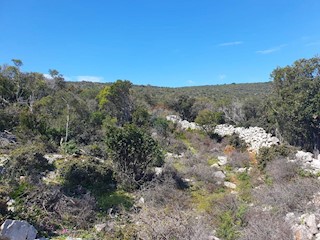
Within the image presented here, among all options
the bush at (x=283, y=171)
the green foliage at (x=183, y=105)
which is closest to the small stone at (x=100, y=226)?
the bush at (x=283, y=171)

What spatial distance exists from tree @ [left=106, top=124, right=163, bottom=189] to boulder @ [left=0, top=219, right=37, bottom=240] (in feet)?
15.8

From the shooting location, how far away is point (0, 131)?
16.7m

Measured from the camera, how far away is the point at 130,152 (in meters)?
11.7

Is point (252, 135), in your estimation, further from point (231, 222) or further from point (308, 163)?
point (231, 222)

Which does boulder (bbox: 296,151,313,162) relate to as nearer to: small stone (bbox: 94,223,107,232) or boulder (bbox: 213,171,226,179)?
boulder (bbox: 213,171,226,179)

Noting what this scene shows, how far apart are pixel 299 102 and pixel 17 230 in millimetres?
13840

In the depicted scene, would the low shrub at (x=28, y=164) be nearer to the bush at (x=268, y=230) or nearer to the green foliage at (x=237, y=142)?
the bush at (x=268, y=230)

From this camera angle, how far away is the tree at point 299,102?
47.8ft

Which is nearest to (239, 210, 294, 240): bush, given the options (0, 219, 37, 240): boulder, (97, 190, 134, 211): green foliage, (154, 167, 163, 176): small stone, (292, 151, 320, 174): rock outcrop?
(97, 190, 134, 211): green foliage

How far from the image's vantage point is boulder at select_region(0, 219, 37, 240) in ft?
21.2

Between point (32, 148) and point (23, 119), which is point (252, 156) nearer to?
point (32, 148)

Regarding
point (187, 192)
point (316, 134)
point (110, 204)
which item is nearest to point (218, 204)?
point (187, 192)

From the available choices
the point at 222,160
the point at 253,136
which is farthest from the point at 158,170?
the point at 253,136

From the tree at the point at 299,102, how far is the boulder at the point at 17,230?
43.5ft
